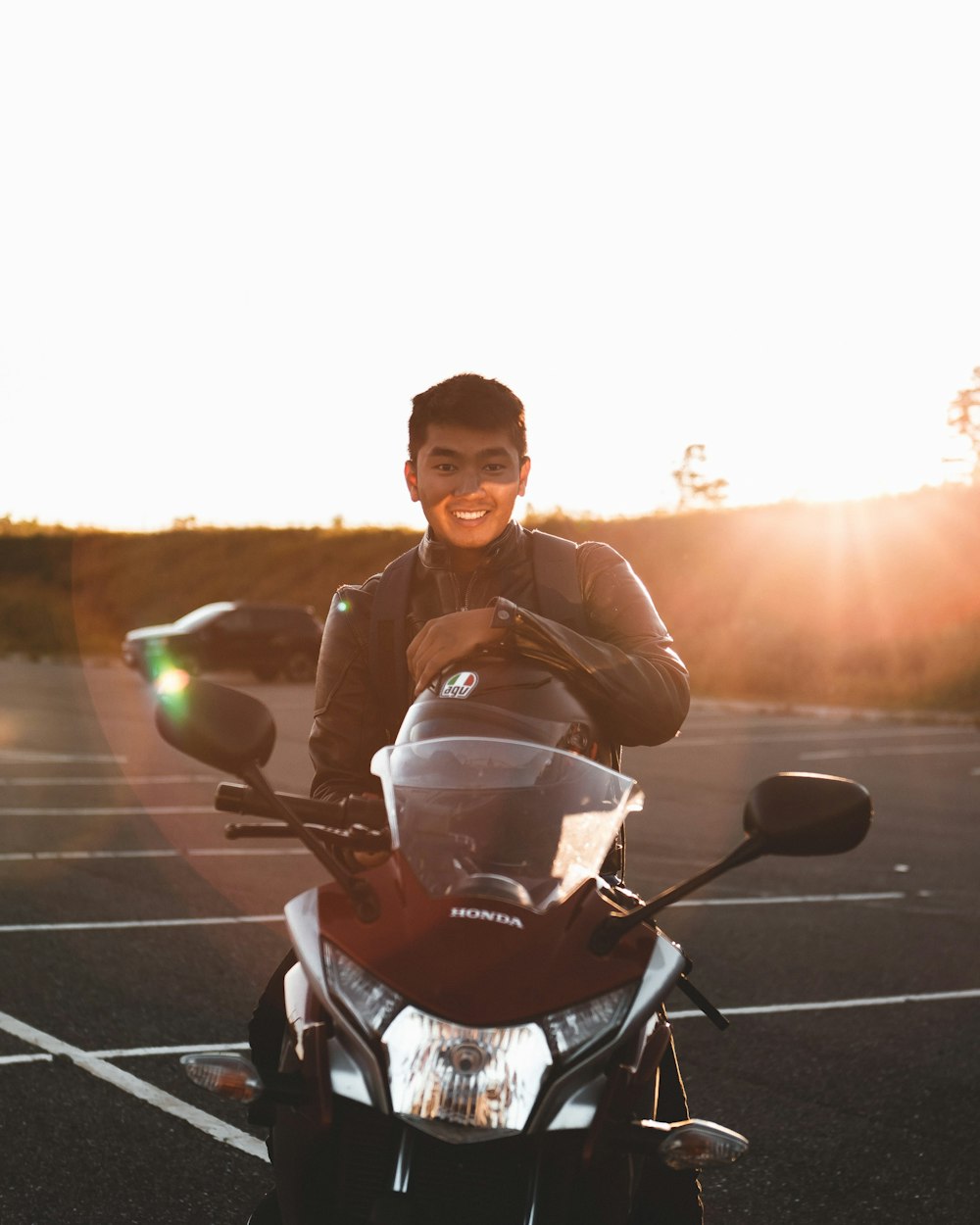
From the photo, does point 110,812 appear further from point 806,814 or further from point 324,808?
point 806,814

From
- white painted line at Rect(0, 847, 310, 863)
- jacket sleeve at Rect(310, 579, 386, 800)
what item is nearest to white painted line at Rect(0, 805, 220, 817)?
white painted line at Rect(0, 847, 310, 863)

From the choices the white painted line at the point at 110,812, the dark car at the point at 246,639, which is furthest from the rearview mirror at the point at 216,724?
the dark car at the point at 246,639

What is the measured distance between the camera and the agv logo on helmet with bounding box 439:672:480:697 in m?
2.45

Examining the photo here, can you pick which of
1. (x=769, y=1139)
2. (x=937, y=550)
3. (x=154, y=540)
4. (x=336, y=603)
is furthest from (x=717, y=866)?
(x=154, y=540)

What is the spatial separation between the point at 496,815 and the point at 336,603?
3.34 ft

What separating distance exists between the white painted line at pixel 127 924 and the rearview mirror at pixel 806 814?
5912 mm

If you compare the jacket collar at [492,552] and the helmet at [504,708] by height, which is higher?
the jacket collar at [492,552]

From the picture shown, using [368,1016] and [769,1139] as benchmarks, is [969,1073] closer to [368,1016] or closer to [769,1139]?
[769,1139]

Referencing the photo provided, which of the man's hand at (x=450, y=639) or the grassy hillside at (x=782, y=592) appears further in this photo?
the grassy hillside at (x=782, y=592)

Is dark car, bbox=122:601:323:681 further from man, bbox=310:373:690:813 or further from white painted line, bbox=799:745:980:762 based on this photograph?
man, bbox=310:373:690:813

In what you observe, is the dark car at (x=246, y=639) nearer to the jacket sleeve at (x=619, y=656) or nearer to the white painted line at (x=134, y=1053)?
the white painted line at (x=134, y=1053)

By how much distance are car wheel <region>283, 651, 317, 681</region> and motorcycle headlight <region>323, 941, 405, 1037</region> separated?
1278 inches

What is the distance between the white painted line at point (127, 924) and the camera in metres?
7.58

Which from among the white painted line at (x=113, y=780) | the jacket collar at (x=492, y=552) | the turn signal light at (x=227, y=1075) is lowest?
the white painted line at (x=113, y=780)
